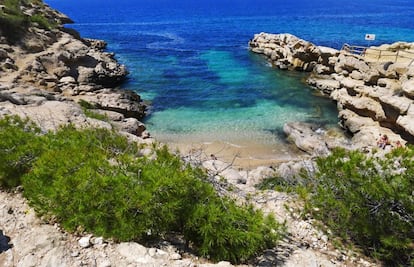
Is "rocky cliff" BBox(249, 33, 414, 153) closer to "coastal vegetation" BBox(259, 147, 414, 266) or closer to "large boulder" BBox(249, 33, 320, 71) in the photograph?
"large boulder" BBox(249, 33, 320, 71)

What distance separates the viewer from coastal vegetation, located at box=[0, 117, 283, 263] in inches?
253

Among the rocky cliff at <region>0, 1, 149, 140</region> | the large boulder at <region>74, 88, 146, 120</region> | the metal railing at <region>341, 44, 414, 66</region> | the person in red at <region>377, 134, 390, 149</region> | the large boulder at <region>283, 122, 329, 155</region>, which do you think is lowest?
the large boulder at <region>283, 122, 329, 155</region>

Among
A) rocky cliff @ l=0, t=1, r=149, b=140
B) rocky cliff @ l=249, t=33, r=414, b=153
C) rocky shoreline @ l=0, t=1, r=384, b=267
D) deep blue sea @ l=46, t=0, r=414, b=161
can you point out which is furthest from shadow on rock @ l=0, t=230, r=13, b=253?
rocky cliff @ l=249, t=33, r=414, b=153

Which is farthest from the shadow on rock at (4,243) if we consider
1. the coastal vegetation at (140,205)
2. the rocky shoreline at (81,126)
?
the coastal vegetation at (140,205)

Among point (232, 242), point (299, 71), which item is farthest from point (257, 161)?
point (299, 71)

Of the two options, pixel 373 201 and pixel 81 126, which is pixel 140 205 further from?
pixel 81 126

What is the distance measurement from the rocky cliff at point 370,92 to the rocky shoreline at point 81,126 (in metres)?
7.99

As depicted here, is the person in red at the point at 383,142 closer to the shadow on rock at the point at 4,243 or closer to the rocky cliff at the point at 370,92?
the rocky cliff at the point at 370,92

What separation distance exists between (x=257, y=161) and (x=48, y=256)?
47.6 ft

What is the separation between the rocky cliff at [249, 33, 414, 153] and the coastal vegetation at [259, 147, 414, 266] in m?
13.5

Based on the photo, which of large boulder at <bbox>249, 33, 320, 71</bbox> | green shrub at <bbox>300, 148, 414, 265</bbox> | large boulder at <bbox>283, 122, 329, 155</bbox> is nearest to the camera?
green shrub at <bbox>300, 148, 414, 265</bbox>

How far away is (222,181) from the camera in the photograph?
29.4 feet

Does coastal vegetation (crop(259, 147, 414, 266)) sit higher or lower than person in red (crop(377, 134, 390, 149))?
higher

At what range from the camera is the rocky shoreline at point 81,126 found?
632 cm
